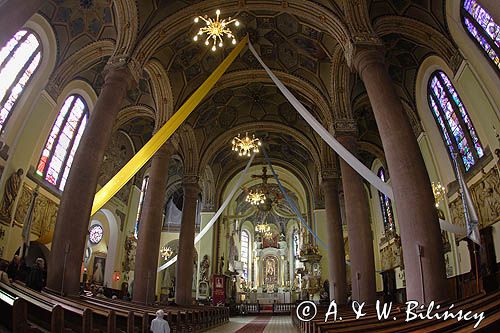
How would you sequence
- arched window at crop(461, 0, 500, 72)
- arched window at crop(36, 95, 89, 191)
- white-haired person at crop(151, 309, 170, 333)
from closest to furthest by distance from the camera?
white-haired person at crop(151, 309, 170, 333) → arched window at crop(461, 0, 500, 72) → arched window at crop(36, 95, 89, 191)

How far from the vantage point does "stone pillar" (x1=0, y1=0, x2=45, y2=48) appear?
5.20 metres

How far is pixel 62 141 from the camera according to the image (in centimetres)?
1316

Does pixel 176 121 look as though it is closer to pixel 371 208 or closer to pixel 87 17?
pixel 87 17

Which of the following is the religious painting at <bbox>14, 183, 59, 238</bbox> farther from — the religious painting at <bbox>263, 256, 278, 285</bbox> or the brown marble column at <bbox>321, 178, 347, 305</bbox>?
the religious painting at <bbox>263, 256, 278, 285</bbox>

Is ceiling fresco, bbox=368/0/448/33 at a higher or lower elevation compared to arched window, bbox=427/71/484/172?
higher

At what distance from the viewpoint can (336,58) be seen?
12.4 m

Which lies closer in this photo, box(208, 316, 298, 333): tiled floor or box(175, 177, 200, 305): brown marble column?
box(208, 316, 298, 333): tiled floor

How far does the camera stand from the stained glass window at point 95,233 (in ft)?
55.2

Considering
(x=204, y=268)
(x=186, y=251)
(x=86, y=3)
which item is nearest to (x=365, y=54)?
(x=86, y=3)

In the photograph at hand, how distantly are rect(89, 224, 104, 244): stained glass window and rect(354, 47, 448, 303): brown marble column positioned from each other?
1488cm

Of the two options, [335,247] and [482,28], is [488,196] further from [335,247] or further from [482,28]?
[335,247]

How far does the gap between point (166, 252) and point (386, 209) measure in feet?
48.0

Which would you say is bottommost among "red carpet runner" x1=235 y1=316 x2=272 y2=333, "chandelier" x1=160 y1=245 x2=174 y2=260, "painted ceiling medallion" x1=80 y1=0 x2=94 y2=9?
"red carpet runner" x1=235 y1=316 x2=272 y2=333

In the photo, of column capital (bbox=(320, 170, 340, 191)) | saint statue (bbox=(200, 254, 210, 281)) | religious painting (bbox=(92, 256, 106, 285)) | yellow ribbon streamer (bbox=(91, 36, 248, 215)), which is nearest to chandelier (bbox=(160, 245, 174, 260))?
saint statue (bbox=(200, 254, 210, 281))
